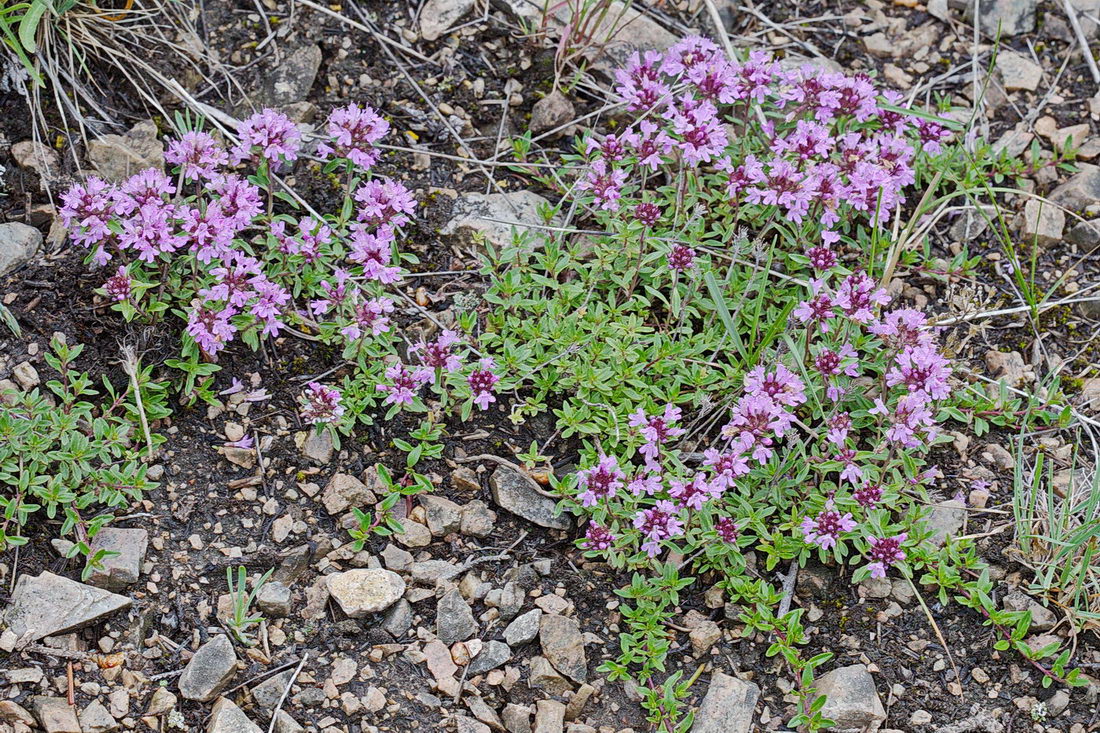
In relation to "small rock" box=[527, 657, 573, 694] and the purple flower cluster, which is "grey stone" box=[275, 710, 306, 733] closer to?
"small rock" box=[527, 657, 573, 694]

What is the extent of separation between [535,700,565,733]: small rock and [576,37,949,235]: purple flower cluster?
→ 2019 millimetres

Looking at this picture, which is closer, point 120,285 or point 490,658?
point 490,658

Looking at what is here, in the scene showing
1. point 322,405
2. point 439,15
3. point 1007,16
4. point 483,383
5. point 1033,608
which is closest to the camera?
point 1033,608

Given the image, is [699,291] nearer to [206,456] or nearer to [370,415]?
[370,415]

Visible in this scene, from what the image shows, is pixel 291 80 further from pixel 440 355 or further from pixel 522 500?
pixel 522 500

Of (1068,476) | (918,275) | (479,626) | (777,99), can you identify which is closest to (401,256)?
(479,626)

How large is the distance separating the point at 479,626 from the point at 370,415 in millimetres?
964

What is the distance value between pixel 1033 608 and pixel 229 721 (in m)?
2.79

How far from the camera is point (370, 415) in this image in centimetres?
423

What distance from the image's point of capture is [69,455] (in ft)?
12.3

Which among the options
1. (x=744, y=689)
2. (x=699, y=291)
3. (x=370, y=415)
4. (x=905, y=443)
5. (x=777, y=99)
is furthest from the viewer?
(x=777, y=99)

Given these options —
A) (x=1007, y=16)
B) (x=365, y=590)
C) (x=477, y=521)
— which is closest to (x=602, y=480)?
(x=477, y=521)

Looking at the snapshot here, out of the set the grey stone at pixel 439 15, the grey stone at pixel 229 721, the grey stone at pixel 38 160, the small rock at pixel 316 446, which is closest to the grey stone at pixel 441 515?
the small rock at pixel 316 446

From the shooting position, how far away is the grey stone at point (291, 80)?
16.4ft
